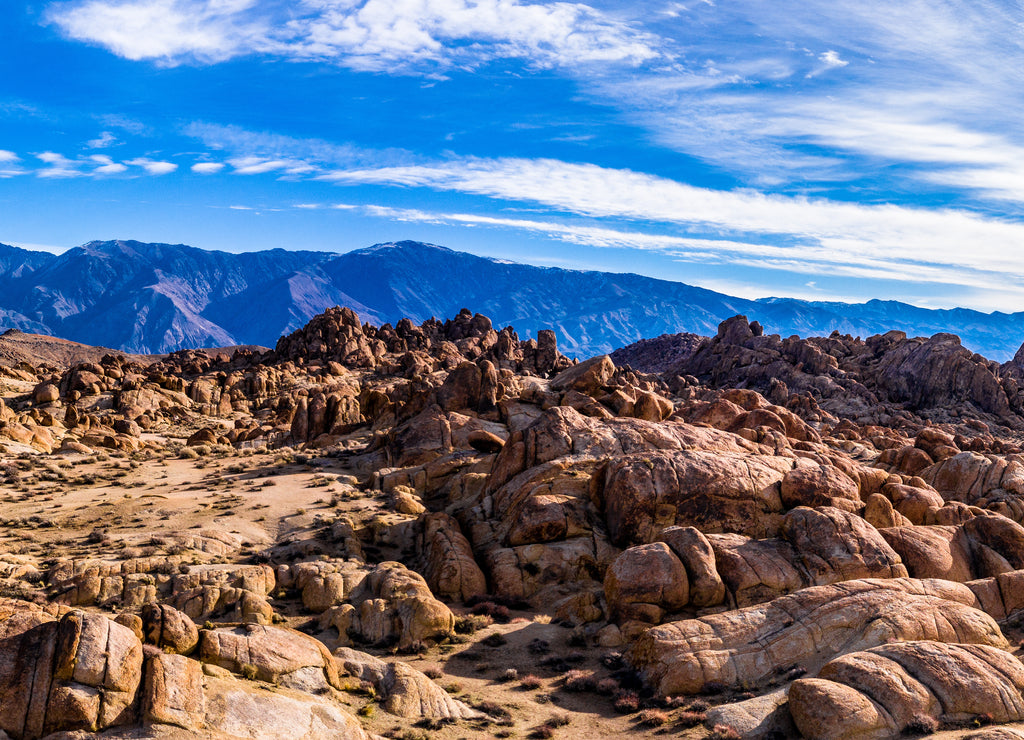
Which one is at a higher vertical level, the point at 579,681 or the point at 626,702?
the point at 626,702

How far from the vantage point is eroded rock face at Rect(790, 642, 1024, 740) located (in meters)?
18.3

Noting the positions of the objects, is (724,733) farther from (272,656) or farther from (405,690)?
(272,656)

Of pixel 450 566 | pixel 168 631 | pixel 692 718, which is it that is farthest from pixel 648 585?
pixel 168 631

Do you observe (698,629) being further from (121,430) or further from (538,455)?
(121,430)

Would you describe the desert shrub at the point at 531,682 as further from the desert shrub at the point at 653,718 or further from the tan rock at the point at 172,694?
the tan rock at the point at 172,694

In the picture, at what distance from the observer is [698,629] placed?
25.2 m

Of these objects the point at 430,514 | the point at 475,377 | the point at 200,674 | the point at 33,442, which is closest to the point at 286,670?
the point at 200,674

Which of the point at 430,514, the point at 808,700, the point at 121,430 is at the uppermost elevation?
the point at 808,700

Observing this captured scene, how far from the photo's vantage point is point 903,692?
19.0 m

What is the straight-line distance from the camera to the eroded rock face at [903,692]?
1834 cm

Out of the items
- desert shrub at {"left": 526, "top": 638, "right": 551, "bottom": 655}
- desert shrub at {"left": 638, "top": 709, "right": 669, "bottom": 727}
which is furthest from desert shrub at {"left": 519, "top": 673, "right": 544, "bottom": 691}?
desert shrub at {"left": 638, "top": 709, "right": 669, "bottom": 727}

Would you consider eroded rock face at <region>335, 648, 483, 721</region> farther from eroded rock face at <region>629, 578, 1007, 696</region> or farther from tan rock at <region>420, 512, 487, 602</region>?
tan rock at <region>420, 512, 487, 602</region>

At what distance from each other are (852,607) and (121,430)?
272ft

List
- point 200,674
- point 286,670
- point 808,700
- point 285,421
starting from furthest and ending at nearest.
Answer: point 285,421
point 286,670
point 808,700
point 200,674
